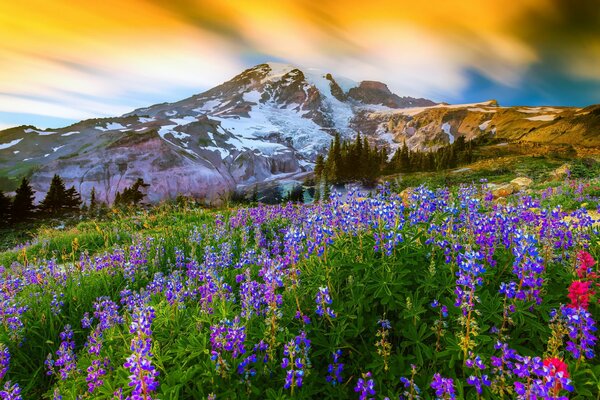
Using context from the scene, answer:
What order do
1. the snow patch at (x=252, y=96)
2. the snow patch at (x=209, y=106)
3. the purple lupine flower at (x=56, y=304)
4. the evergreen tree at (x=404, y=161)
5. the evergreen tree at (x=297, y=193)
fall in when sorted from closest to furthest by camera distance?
the purple lupine flower at (x=56, y=304)
the evergreen tree at (x=297, y=193)
the evergreen tree at (x=404, y=161)
the snow patch at (x=209, y=106)
the snow patch at (x=252, y=96)

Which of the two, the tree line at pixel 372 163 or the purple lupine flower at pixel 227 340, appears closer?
the purple lupine flower at pixel 227 340

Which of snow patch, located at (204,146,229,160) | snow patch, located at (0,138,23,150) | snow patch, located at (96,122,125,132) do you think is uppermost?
snow patch, located at (96,122,125,132)

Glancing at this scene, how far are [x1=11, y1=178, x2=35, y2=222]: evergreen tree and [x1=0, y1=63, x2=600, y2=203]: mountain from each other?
1236 millimetres

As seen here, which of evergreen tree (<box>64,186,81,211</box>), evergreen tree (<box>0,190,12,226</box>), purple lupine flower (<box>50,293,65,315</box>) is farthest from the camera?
evergreen tree (<box>64,186,81,211</box>)

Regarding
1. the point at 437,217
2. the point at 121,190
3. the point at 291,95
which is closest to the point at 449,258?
the point at 437,217

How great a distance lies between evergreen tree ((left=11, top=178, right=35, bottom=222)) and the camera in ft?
72.1

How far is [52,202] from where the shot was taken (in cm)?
2338

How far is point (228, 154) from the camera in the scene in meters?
36.8

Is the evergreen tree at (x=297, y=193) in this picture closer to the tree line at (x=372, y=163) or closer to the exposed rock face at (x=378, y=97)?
the tree line at (x=372, y=163)

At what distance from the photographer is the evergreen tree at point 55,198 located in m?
23.3

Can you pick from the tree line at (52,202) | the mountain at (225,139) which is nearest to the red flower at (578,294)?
the tree line at (52,202)

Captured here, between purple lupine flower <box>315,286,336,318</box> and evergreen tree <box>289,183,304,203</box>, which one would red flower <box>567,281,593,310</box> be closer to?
purple lupine flower <box>315,286,336,318</box>

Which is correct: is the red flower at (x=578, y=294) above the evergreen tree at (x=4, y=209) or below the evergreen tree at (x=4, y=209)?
above

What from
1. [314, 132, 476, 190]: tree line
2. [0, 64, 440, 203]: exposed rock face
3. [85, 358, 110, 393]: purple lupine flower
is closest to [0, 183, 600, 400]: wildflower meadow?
[85, 358, 110, 393]: purple lupine flower
